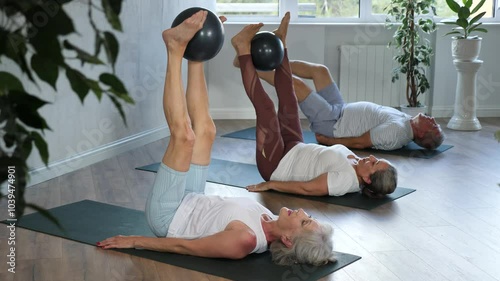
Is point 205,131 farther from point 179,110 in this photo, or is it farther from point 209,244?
point 209,244

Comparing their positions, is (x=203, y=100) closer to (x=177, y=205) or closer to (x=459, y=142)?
(x=177, y=205)

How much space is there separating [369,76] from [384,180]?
120 inches

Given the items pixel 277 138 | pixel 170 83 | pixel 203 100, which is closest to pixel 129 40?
pixel 277 138

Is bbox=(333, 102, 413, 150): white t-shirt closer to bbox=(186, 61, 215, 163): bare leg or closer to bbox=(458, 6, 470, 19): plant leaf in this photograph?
bbox=(458, 6, 470, 19): plant leaf

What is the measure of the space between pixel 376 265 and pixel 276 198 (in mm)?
1101

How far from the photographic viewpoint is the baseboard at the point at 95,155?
4.14 meters

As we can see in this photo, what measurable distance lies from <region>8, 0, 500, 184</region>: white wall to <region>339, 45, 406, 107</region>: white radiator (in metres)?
0.11

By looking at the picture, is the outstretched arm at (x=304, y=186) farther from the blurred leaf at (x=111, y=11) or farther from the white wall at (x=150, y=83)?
the blurred leaf at (x=111, y=11)

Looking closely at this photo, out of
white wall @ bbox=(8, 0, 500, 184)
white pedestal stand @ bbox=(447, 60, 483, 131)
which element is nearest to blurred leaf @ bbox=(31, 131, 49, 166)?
white wall @ bbox=(8, 0, 500, 184)

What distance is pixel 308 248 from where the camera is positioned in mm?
2691

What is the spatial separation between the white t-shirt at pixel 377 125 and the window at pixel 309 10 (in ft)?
5.82

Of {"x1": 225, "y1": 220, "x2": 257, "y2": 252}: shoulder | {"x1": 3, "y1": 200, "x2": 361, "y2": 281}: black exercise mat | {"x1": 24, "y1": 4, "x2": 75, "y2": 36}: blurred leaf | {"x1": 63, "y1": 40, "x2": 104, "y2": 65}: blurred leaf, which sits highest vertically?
{"x1": 24, "y1": 4, "x2": 75, "y2": 36}: blurred leaf

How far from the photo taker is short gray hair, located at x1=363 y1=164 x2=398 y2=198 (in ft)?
12.1

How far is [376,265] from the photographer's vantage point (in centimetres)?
285
